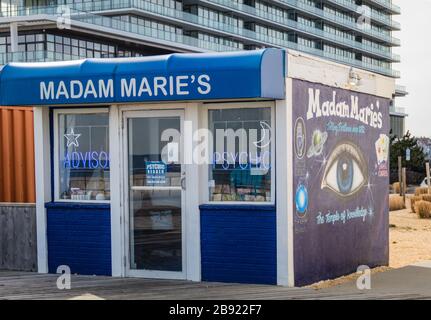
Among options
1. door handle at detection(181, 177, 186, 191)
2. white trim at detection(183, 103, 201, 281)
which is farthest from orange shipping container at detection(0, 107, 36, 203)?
white trim at detection(183, 103, 201, 281)

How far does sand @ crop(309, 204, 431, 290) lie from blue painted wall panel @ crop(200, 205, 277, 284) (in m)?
0.70

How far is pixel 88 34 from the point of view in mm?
61188

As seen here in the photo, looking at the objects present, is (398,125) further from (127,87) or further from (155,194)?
(127,87)

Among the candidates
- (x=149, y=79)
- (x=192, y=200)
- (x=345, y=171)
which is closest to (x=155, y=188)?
(x=192, y=200)

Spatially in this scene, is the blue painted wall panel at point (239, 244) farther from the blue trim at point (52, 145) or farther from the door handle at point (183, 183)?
the blue trim at point (52, 145)

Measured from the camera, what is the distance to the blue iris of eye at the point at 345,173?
390 inches

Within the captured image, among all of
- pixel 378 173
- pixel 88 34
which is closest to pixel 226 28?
pixel 88 34

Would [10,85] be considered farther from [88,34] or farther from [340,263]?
[88,34]

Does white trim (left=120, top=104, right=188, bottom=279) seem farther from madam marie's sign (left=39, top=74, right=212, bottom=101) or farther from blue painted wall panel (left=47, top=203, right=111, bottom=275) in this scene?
madam marie's sign (left=39, top=74, right=212, bottom=101)

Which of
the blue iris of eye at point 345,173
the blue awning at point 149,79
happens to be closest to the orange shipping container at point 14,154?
the blue awning at point 149,79

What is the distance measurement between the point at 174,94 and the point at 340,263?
335cm

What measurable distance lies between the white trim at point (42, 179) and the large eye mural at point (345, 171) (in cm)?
351
